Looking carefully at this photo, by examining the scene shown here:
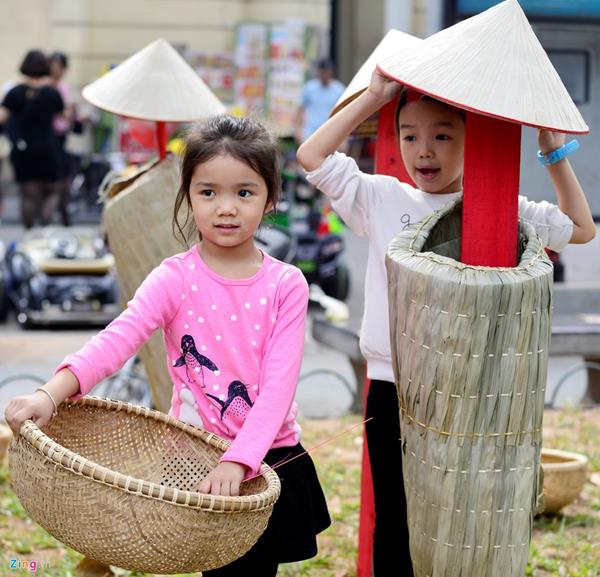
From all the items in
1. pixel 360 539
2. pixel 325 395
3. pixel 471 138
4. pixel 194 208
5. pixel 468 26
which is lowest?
pixel 325 395

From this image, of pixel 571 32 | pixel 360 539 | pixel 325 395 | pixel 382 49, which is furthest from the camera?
pixel 571 32

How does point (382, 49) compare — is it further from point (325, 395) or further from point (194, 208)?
point (325, 395)

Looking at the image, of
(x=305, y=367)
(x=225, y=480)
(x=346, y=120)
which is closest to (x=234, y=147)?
(x=346, y=120)

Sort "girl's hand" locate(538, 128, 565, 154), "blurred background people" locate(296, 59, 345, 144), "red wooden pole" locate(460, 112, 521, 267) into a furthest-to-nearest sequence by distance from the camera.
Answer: "blurred background people" locate(296, 59, 345, 144) < "girl's hand" locate(538, 128, 565, 154) < "red wooden pole" locate(460, 112, 521, 267)

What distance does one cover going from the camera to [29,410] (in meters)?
2.58

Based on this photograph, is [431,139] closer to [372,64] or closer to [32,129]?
[372,64]

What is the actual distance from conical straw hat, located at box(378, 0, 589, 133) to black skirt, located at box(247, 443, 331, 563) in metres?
0.92

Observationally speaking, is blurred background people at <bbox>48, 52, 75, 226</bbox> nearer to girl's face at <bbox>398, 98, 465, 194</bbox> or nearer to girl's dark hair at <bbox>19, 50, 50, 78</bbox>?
girl's dark hair at <bbox>19, 50, 50, 78</bbox>

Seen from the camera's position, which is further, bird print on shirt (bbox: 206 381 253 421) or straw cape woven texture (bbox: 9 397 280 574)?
bird print on shirt (bbox: 206 381 253 421)

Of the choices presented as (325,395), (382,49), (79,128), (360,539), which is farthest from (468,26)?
(79,128)

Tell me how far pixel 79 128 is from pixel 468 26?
10898 mm

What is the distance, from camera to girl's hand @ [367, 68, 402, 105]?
3023mm

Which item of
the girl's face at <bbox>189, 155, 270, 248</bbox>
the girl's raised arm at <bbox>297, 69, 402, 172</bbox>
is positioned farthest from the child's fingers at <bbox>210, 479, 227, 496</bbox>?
the girl's raised arm at <bbox>297, 69, 402, 172</bbox>

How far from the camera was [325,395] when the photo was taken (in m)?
7.28
